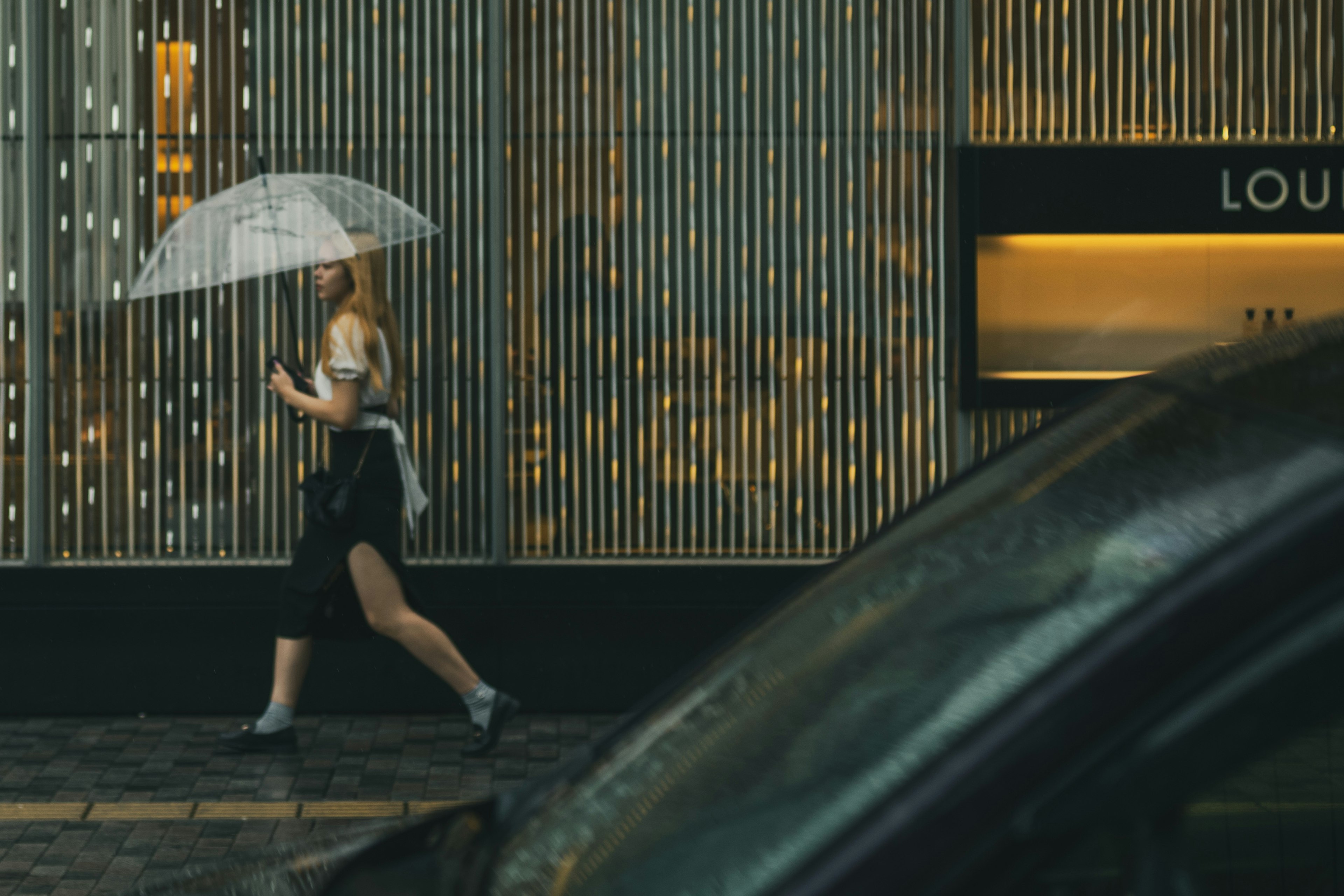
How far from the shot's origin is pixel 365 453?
6.08m

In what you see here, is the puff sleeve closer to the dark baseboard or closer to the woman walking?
the woman walking

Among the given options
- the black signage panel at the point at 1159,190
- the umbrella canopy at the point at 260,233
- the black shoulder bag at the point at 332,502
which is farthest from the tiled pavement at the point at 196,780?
the black signage panel at the point at 1159,190

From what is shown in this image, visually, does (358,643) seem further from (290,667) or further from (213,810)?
(213,810)

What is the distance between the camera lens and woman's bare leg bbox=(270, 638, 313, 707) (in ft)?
20.0

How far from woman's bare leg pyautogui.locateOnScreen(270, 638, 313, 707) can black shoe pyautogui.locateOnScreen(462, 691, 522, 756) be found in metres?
0.72

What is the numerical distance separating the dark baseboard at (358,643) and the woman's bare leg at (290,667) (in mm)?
846

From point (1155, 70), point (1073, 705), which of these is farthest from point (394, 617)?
point (1073, 705)

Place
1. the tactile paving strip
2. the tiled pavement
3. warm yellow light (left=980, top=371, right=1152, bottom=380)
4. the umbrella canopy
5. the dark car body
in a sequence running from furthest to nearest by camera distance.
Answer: warm yellow light (left=980, top=371, right=1152, bottom=380)
the umbrella canopy
the tactile paving strip
the tiled pavement
the dark car body

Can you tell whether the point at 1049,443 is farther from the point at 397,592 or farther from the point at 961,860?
the point at 397,592

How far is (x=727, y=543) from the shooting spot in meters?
7.19

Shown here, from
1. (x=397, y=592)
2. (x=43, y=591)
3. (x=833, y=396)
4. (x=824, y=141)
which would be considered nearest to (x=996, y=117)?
(x=824, y=141)

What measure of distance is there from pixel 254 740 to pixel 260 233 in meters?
2.01

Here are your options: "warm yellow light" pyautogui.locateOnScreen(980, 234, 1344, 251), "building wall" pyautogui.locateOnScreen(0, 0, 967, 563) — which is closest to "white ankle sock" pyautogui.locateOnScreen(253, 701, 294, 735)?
"building wall" pyautogui.locateOnScreen(0, 0, 967, 563)

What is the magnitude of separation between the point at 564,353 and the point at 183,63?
222 cm
